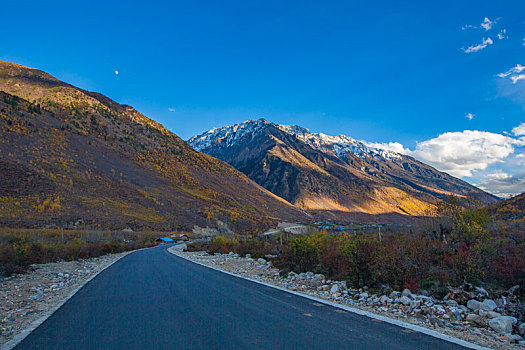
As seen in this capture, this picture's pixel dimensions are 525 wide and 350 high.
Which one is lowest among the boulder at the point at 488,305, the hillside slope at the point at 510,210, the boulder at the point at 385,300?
the boulder at the point at 385,300

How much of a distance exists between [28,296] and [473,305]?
10918 millimetres

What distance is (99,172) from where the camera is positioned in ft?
230

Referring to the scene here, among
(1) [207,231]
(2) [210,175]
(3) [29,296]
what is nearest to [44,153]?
(1) [207,231]

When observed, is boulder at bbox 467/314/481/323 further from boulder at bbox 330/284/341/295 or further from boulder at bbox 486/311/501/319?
boulder at bbox 330/284/341/295

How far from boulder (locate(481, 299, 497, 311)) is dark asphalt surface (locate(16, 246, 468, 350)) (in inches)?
87.7

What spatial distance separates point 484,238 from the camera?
517 inches

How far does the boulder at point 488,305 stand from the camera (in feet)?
19.1

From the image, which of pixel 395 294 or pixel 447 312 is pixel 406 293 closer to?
pixel 395 294

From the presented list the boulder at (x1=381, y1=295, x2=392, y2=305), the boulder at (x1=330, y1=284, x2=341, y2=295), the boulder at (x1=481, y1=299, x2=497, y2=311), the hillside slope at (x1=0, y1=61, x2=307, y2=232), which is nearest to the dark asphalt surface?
the boulder at (x1=330, y1=284, x2=341, y2=295)

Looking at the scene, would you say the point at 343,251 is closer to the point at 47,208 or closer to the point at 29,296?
the point at 29,296

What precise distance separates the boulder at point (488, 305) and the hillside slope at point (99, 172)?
158ft

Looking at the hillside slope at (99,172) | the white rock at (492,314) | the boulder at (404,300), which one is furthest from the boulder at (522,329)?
the hillside slope at (99,172)

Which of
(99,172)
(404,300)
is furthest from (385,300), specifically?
(99,172)

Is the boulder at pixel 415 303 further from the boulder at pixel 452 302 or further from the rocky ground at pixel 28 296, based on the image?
the rocky ground at pixel 28 296
